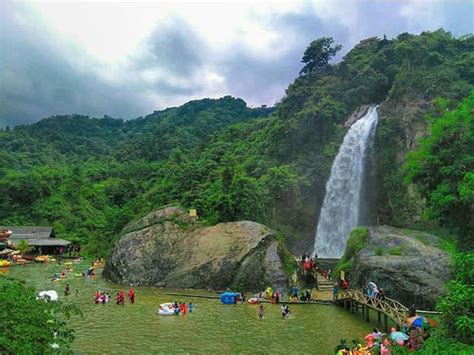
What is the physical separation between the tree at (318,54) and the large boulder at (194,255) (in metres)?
43.4

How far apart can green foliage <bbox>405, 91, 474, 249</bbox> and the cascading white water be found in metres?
25.7

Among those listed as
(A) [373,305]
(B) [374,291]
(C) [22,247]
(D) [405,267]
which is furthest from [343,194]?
(C) [22,247]

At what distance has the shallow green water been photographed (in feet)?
65.6

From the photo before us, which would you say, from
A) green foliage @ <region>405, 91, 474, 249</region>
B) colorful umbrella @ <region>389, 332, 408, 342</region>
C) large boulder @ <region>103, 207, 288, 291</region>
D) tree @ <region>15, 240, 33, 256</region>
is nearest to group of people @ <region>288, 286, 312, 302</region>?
large boulder @ <region>103, 207, 288, 291</region>

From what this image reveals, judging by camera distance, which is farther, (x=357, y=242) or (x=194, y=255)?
(x=194, y=255)

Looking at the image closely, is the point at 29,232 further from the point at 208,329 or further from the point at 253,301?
the point at 208,329

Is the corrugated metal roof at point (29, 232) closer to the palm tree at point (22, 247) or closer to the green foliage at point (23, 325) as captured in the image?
the palm tree at point (22, 247)

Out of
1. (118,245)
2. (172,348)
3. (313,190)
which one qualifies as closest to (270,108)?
(313,190)

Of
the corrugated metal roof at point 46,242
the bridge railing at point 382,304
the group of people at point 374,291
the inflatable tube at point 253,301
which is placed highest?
the corrugated metal roof at point 46,242

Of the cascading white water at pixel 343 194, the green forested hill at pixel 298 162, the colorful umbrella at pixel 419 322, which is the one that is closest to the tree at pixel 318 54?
the green forested hill at pixel 298 162

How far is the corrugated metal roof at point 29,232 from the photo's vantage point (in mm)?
64312

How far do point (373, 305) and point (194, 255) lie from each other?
1654 centimetres

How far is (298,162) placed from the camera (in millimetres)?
59375

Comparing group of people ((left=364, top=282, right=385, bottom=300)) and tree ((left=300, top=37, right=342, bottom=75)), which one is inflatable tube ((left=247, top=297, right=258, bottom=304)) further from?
tree ((left=300, top=37, right=342, bottom=75))
